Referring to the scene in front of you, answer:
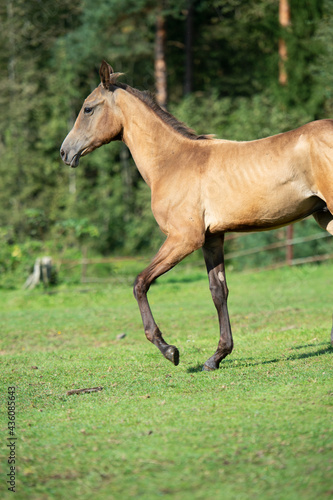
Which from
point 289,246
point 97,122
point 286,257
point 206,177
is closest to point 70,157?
point 97,122

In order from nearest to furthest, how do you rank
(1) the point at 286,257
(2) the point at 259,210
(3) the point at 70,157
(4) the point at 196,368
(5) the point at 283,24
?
(2) the point at 259,210 → (4) the point at 196,368 → (3) the point at 70,157 → (1) the point at 286,257 → (5) the point at 283,24

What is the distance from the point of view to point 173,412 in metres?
4.90

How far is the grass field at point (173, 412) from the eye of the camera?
3.63 meters

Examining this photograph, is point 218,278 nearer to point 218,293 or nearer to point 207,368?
point 218,293

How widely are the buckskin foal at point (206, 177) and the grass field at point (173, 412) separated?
0.80 meters

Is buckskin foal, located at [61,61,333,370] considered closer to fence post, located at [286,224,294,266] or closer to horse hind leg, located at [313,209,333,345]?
horse hind leg, located at [313,209,333,345]

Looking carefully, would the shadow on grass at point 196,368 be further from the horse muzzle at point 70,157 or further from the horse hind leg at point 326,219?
the horse muzzle at point 70,157

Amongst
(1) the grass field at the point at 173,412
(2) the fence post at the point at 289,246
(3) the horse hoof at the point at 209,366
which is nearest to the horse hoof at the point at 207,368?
(3) the horse hoof at the point at 209,366

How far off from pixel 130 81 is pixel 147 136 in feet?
83.2

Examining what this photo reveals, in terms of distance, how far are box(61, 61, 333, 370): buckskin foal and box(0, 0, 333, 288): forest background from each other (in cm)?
1650

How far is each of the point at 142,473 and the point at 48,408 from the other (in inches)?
76.6

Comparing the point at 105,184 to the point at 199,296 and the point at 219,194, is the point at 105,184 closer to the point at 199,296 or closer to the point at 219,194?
the point at 199,296

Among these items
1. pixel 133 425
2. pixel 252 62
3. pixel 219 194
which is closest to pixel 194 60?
pixel 252 62

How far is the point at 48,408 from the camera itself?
17.9ft
